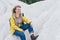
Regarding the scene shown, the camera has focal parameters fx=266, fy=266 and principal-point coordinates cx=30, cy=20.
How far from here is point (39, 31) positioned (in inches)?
317

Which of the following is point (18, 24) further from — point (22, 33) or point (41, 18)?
point (41, 18)

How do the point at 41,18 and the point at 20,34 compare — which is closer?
the point at 20,34

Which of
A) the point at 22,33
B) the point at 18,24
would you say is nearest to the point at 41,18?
the point at 18,24

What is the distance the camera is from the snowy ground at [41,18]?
775 cm

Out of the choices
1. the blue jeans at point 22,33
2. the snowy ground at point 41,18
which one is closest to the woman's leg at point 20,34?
the blue jeans at point 22,33

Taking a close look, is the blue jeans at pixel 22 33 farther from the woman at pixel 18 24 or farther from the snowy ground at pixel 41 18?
the snowy ground at pixel 41 18

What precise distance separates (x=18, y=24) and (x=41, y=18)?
5.98 ft

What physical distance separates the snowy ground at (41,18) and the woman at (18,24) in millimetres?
301

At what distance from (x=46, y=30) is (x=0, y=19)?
6.70 feet

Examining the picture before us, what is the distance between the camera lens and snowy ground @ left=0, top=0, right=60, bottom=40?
25.4ft

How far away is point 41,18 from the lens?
880 cm

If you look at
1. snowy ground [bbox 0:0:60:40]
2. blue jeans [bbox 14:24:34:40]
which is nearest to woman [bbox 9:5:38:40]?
blue jeans [bbox 14:24:34:40]

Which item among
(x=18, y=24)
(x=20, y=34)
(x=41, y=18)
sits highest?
(x=18, y=24)

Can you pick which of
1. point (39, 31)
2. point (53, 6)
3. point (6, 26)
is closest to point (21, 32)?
point (39, 31)
